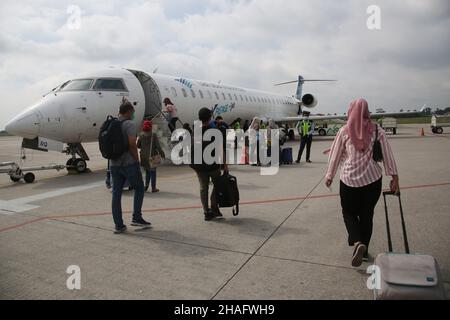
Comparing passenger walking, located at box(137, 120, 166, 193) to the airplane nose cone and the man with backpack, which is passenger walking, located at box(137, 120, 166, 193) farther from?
the airplane nose cone

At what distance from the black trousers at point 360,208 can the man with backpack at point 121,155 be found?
2886 millimetres

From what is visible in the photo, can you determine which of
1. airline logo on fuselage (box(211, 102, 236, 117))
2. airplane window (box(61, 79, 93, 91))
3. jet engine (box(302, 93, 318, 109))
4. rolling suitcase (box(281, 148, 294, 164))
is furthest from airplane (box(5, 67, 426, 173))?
jet engine (box(302, 93, 318, 109))

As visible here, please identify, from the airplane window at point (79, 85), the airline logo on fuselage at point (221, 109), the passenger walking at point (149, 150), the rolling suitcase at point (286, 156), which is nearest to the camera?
the passenger walking at point (149, 150)

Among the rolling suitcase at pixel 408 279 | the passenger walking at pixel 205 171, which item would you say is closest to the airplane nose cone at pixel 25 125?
the passenger walking at pixel 205 171

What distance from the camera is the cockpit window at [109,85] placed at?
10.7 m

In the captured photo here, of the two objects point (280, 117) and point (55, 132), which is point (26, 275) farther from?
point (280, 117)

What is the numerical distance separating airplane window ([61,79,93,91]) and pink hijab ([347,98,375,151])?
8846 mm

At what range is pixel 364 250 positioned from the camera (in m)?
3.59

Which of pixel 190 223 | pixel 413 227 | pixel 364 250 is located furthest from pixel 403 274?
pixel 190 223

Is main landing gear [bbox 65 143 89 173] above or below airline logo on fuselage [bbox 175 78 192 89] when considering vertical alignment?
below

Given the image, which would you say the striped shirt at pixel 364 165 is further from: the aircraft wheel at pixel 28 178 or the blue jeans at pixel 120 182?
→ the aircraft wheel at pixel 28 178

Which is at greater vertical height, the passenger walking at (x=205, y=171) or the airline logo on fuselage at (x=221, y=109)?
the airline logo on fuselage at (x=221, y=109)

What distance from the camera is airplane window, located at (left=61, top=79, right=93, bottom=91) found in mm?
10272
